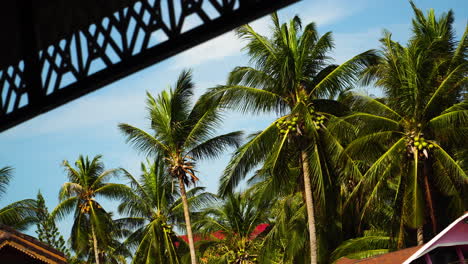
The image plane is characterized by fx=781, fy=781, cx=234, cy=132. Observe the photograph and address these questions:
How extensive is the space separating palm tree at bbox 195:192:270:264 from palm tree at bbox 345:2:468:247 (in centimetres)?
897

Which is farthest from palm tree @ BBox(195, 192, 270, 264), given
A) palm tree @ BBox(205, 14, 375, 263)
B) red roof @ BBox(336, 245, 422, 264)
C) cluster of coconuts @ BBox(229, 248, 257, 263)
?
red roof @ BBox(336, 245, 422, 264)

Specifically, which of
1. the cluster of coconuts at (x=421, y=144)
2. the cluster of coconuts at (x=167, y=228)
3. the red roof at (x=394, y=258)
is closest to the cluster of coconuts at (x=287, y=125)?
the cluster of coconuts at (x=421, y=144)

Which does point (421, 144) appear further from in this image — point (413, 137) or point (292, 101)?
point (292, 101)

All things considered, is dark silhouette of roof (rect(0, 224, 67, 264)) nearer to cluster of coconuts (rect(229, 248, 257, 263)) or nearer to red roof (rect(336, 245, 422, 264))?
red roof (rect(336, 245, 422, 264))

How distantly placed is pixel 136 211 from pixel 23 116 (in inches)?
1134

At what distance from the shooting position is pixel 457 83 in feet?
75.5

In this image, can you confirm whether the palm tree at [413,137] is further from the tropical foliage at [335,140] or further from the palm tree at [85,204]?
the palm tree at [85,204]

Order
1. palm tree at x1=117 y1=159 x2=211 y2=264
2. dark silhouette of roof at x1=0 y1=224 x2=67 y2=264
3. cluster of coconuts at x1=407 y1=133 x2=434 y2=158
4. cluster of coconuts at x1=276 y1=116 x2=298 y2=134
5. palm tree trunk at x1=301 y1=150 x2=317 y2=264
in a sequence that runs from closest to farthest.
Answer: dark silhouette of roof at x1=0 y1=224 x2=67 y2=264 < cluster of coconuts at x1=407 y1=133 x2=434 y2=158 < palm tree trunk at x1=301 y1=150 x2=317 y2=264 < cluster of coconuts at x1=276 y1=116 x2=298 y2=134 < palm tree at x1=117 y1=159 x2=211 y2=264

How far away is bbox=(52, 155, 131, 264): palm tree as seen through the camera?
1426 inches

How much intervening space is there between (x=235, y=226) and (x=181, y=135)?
5.67 meters

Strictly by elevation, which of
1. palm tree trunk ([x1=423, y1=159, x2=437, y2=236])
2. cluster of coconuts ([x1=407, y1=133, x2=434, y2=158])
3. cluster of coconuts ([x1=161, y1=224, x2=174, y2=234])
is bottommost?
palm tree trunk ([x1=423, y1=159, x2=437, y2=236])

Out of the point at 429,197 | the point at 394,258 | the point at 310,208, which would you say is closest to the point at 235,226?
the point at 310,208

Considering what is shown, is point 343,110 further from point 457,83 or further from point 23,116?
point 23,116

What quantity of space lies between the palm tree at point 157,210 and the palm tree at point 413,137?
10.0 m
